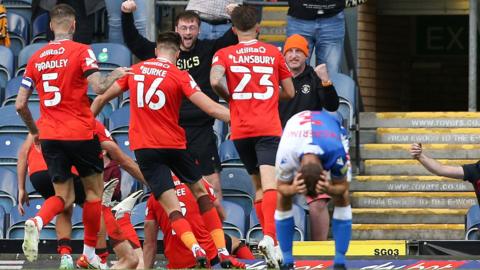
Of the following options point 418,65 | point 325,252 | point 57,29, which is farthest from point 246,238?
point 418,65

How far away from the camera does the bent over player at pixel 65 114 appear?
14953 millimetres

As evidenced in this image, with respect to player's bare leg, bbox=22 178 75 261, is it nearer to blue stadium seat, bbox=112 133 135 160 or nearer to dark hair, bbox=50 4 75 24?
dark hair, bbox=50 4 75 24

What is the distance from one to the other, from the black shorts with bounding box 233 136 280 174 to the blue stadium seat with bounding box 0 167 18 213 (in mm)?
3892

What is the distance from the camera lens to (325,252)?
54.7 feet

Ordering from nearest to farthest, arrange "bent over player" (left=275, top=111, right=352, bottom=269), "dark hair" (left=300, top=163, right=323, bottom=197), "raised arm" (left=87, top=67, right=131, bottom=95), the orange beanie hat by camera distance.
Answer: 1. "dark hair" (left=300, top=163, right=323, bottom=197)
2. "bent over player" (left=275, top=111, right=352, bottom=269)
3. "raised arm" (left=87, top=67, right=131, bottom=95)
4. the orange beanie hat

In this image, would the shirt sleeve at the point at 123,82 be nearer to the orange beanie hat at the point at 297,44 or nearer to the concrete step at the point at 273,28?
the orange beanie hat at the point at 297,44

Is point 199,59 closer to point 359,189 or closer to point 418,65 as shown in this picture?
point 359,189

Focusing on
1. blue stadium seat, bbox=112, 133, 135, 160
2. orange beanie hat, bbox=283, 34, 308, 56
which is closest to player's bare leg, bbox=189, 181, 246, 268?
orange beanie hat, bbox=283, 34, 308, 56

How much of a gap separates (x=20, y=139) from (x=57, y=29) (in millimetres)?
3783

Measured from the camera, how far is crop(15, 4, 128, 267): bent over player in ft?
49.1

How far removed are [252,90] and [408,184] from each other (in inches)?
172

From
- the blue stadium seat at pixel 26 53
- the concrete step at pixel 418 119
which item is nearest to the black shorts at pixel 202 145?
the concrete step at pixel 418 119

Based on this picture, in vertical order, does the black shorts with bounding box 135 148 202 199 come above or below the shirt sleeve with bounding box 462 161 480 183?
above

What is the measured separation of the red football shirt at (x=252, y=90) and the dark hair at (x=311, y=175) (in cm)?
211
